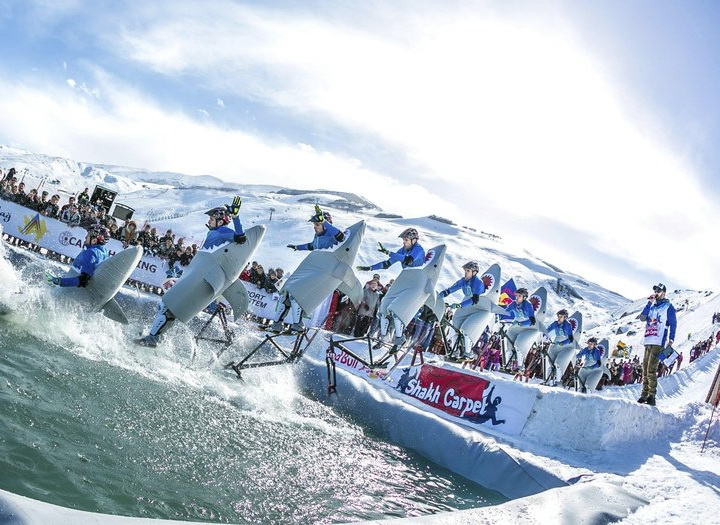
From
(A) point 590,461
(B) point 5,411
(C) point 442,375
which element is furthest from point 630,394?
(B) point 5,411

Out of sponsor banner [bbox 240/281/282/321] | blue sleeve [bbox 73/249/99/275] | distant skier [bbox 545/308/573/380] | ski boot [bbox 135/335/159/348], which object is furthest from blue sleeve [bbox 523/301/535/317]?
blue sleeve [bbox 73/249/99/275]

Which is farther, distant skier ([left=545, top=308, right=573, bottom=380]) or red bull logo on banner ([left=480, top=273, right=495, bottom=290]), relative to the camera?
distant skier ([left=545, top=308, right=573, bottom=380])

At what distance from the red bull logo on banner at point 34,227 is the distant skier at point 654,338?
15176mm

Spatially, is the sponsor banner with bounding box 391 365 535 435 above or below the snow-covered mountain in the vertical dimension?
below

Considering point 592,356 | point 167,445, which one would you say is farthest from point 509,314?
point 167,445

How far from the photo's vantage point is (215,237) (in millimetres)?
8383

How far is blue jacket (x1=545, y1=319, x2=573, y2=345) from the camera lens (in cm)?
1447

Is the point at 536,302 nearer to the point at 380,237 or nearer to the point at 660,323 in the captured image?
the point at 660,323

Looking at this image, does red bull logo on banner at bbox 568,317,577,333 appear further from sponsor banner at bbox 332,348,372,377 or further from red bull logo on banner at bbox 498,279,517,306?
sponsor banner at bbox 332,348,372,377


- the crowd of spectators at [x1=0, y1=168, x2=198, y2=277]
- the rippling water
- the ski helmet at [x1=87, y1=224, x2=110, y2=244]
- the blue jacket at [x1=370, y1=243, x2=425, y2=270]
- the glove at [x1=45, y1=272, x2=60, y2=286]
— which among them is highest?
the blue jacket at [x1=370, y1=243, x2=425, y2=270]

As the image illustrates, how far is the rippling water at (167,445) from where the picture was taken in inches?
125

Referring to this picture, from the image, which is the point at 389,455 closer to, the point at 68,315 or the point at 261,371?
the point at 261,371

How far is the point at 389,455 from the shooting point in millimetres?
6285

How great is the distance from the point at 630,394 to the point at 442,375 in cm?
1119
